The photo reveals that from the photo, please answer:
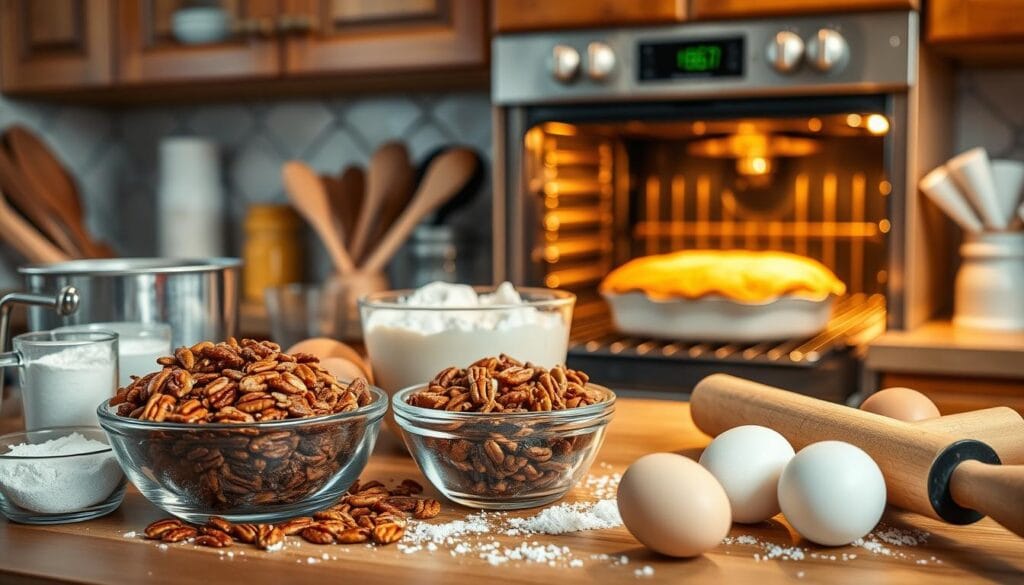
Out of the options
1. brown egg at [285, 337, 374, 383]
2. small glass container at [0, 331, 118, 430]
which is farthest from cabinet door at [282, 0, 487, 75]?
small glass container at [0, 331, 118, 430]

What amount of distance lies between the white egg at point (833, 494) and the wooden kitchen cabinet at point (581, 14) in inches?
47.6

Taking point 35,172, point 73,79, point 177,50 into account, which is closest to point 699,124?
point 177,50

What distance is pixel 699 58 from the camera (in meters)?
1.76

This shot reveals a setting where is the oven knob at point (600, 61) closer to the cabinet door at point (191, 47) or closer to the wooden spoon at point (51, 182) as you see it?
the cabinet door at point (191, 47)

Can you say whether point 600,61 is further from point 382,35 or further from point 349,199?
point 349,199

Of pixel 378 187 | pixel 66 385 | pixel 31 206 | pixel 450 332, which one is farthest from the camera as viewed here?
pixel 31 206

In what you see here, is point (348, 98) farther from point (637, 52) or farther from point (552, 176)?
point (637, 52)

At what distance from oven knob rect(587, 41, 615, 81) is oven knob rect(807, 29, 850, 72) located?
0.33 metres

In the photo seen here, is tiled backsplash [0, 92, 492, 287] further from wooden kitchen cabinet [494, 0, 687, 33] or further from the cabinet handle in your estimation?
wooden kitchen cabinet [494, 0, 687, 33]

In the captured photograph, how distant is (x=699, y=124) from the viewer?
1938 millimetres

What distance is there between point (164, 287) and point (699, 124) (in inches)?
45.3

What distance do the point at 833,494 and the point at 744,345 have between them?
3.52 ft

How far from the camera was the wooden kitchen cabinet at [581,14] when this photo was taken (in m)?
1.76

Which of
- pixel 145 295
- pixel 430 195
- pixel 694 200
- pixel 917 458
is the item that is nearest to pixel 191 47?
pixel 430 195
